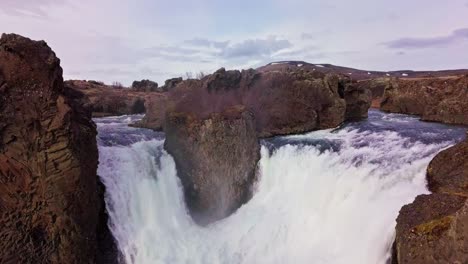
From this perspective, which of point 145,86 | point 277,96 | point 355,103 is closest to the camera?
point 277,96

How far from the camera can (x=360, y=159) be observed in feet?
51.3

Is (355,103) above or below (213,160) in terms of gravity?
above

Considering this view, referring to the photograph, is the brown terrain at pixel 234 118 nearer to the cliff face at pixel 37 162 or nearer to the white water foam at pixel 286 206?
the white water foam at pixel 286 206

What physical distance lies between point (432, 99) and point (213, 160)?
15.9 meters

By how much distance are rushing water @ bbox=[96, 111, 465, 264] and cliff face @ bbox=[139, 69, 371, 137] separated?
4.10 metres

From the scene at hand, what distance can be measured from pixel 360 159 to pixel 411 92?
1671cm

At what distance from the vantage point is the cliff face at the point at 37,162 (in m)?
11.3

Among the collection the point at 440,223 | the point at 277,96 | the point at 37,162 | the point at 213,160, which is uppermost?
the point at 277,96

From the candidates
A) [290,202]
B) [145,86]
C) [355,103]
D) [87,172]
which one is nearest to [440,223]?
[290,202]

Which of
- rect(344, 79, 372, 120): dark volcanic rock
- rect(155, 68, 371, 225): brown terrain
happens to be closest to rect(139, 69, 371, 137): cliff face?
rect(155, 68, 371, 225): brown terrain

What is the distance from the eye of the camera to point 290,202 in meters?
16.3

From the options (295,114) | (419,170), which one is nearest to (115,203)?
(419,170)

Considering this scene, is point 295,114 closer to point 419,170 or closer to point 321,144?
point 321,144

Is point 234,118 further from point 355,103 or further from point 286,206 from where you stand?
point 355,103
